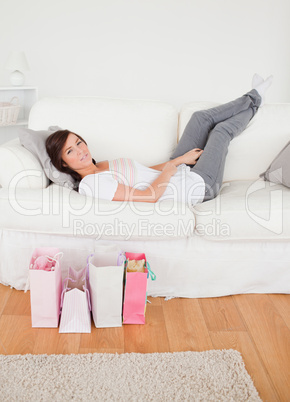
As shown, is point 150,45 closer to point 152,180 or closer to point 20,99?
point 20,99

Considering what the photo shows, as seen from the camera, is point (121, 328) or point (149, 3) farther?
point (149, 3)

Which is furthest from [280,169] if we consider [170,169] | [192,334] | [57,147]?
[57,147]

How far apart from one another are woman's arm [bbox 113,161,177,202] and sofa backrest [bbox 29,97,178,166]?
414 mm

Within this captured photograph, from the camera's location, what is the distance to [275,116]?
9.06ft

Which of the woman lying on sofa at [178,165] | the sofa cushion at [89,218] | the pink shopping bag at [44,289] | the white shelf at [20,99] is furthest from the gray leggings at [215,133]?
the white shelf at [20,99]

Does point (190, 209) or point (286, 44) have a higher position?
point (286, 44)

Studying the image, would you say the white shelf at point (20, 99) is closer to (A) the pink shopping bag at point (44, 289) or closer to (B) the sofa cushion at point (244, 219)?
(A) the pink shopping bag at point (44, 289)

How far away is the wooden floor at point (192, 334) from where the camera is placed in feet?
5.91

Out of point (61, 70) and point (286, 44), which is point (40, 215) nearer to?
point (61, 70)

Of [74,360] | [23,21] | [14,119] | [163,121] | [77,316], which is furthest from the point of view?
[23,21]

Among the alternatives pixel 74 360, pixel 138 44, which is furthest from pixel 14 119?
pixel 74 360

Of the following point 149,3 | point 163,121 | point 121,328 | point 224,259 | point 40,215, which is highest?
point 149,3

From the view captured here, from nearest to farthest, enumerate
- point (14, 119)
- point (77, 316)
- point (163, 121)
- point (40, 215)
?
point (77, 316) < point (40, 215) < point (163, 121) < point (14, 119)

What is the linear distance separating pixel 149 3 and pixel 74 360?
3671mm
